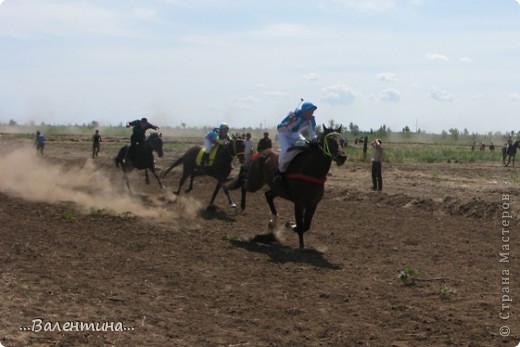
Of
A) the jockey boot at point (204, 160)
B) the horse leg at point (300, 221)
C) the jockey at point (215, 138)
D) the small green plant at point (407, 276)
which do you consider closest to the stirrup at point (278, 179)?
the horse leg at point (300, 221)

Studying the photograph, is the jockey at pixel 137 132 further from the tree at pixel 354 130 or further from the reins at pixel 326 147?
the tree at pixel 354 130

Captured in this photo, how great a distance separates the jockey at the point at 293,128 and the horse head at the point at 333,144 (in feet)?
2.04

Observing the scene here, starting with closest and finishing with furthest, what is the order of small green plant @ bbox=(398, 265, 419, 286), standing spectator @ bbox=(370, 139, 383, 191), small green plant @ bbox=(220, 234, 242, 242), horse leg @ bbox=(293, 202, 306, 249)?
small green plant @ bbox=(398, 265, 419, 286) < horse leg @ bbox=(293, 202, 306, 249) < small green plant @ bbox=(220, 234, 242, 242) < standing spectator @ bbox=(370, 139, 383, 191)

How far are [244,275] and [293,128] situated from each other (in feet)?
12.6

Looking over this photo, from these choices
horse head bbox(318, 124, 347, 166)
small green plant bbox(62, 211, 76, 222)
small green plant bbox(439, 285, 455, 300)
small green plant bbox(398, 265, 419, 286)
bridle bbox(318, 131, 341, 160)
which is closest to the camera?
small green plant bbox(439, 285, 455, 300)

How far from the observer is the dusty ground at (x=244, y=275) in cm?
690

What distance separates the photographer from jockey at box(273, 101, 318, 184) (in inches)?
481

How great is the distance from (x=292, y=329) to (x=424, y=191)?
15957mm

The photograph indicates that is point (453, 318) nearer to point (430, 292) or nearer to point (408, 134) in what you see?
point (430, 292)

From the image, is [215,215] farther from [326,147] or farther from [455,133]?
[455,133]

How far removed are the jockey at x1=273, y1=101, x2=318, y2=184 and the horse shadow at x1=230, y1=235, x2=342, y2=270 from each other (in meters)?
1.19

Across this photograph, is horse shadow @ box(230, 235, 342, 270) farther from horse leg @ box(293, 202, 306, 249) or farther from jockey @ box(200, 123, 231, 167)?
jockey @ box(200, 123, 231, 167)

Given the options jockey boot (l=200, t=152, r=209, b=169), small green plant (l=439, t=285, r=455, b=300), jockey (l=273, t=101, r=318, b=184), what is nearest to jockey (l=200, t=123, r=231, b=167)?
jockey boot (l=200, t=152, r=209, b=169)

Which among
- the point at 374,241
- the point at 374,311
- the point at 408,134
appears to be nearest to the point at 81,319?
the point at 374,311
